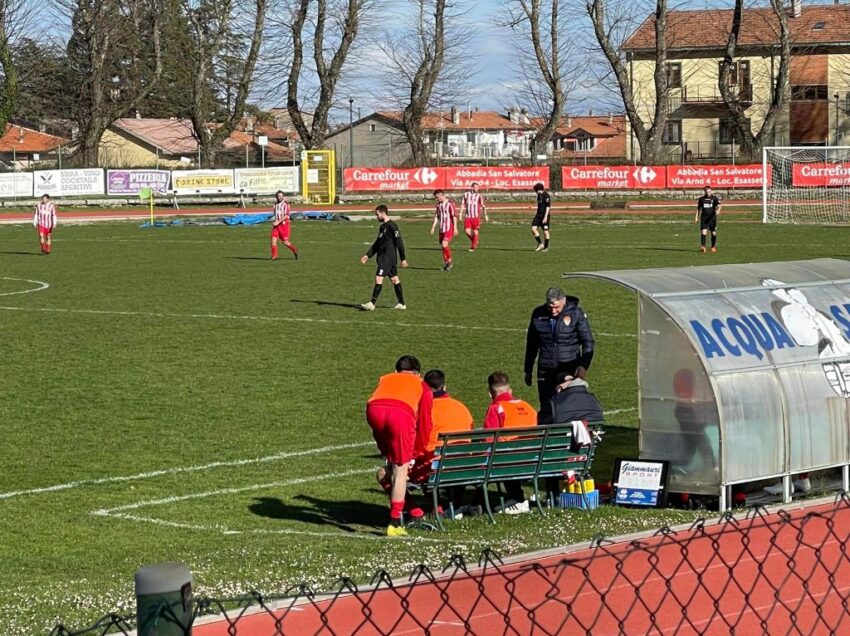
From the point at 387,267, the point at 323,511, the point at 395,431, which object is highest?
the point at 387,267

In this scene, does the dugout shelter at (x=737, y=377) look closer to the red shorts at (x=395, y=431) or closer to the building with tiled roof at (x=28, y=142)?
the red shorts at (x=395, y=431)

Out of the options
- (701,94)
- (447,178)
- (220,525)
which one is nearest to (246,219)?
(447,178)

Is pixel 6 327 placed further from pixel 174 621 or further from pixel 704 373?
pixel 174 621

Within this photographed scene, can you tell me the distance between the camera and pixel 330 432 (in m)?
14.9

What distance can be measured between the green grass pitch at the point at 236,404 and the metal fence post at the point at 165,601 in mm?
4689

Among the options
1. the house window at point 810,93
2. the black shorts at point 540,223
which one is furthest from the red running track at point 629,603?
the house window at point 810,93

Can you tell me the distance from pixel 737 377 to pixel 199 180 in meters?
53.8

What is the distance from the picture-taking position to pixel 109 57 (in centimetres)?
8056

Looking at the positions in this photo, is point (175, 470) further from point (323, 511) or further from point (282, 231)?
point (282, 231)

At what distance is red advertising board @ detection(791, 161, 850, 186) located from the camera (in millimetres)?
55344

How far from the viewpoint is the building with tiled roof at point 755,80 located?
87.6 m

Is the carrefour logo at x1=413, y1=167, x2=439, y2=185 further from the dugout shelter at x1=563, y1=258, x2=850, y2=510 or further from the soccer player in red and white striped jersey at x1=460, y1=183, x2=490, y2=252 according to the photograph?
the dugout shelter at x1=563, y1=258, x2=850, y2=510

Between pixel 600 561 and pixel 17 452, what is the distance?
714 cm

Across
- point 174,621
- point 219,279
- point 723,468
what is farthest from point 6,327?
point 174,621
